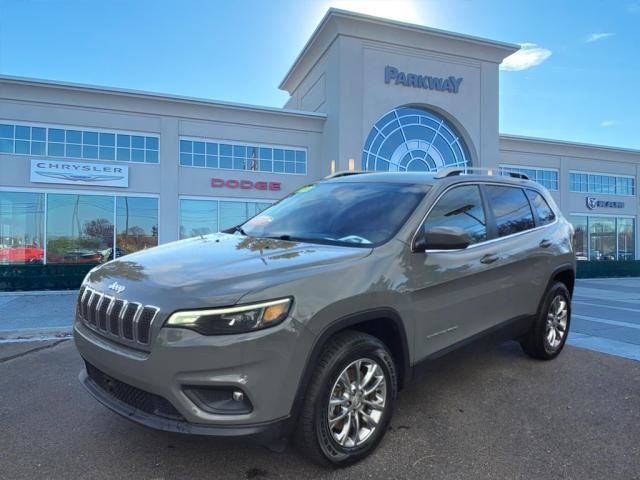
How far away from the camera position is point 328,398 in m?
2.68

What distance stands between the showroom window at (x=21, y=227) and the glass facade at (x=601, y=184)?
99.9ft

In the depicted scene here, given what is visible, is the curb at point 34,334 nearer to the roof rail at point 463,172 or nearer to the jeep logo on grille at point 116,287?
the jeep logo on grille at point 116,287

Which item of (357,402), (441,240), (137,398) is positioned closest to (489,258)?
(441,240)

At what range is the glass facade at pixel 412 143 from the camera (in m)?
24.3

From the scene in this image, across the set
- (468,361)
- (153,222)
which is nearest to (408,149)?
(153,222)

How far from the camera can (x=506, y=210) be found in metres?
4.41

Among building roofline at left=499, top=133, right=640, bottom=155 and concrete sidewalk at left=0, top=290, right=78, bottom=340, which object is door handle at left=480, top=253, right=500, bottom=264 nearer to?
concrete sidewalk at left=0, top=290, right=78, bottom=340

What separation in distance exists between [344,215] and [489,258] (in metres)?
1.29

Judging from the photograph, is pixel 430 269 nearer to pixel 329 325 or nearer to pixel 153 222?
pixel 329 325

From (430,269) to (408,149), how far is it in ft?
75.0

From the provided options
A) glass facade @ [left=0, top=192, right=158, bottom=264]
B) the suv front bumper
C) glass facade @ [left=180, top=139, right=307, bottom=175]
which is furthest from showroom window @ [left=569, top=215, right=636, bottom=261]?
the suv front bumper

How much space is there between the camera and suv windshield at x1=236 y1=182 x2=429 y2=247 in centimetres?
336

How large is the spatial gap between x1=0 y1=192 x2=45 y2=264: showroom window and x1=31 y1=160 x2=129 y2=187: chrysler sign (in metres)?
0.91

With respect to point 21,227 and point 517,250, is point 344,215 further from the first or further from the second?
point 21,227
